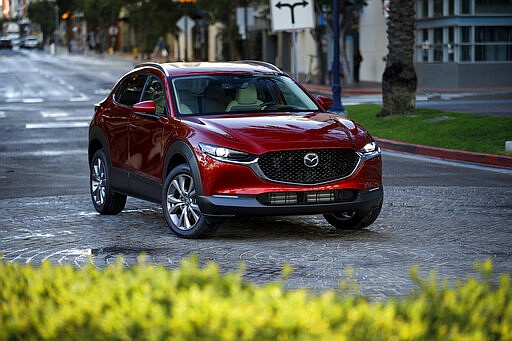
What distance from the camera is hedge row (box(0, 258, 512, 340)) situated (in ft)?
13.5

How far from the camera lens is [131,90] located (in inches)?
495

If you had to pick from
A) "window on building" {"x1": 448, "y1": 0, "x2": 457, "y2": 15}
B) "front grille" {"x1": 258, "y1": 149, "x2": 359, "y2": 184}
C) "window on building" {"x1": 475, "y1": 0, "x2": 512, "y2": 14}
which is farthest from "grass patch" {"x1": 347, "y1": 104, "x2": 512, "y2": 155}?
"window on building" {"x1": 448, "y1": 0, "x2": 457, "y2": 15}

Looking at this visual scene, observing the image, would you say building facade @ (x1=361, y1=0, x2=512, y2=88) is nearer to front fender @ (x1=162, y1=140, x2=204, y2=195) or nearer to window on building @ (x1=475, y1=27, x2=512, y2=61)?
window on building @ (x1=475, y1=27, x2=512, y2=61)

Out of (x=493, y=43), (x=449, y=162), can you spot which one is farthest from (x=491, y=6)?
(x=449, y=162)

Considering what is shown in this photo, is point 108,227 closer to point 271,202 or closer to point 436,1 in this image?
point 271,202

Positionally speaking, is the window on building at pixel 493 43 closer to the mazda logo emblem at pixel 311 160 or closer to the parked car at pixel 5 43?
the mazda logo emblem at pixel 311 160

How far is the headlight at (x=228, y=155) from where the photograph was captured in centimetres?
1016

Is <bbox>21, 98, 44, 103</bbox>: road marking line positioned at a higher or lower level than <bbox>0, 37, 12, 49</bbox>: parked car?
lower

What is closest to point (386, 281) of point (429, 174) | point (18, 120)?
point (429, 174)

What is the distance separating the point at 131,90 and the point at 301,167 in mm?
2981

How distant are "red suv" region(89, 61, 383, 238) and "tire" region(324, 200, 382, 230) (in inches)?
0.5

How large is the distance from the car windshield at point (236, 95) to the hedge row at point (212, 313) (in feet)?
21.1

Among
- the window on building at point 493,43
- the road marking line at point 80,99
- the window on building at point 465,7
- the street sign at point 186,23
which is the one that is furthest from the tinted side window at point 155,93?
the street sign at point 186,23

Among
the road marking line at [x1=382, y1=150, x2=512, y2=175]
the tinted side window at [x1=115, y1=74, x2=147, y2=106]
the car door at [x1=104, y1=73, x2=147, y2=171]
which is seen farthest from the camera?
the road marking line at [x1=382, y1=150, x2=512, y2=175]
